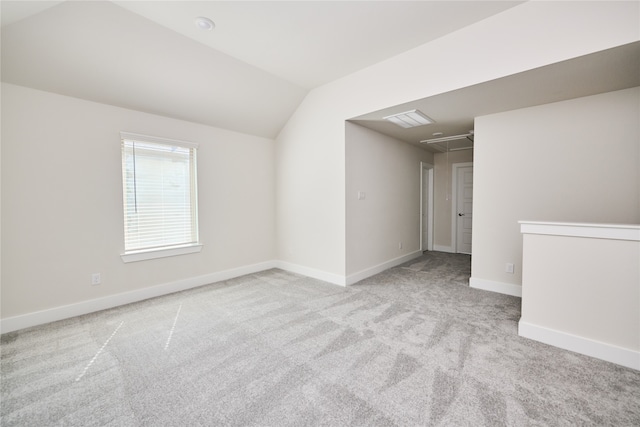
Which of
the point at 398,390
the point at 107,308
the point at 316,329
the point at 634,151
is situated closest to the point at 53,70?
the point at 107,308

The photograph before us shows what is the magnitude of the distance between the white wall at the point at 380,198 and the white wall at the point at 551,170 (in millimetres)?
1455

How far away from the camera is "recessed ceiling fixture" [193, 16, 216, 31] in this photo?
2497 millimetres

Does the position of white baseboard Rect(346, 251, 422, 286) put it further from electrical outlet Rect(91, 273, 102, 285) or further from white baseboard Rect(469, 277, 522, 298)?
electrical outlet Rect(91, 273, 102, 285)

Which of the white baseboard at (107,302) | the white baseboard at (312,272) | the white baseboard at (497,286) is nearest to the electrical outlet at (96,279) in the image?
the white baseboard at (107,302)

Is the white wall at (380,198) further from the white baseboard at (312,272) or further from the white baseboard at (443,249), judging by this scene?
the white baseboard at (443,249)

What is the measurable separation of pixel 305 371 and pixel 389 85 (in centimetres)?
321

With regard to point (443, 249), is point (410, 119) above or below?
above

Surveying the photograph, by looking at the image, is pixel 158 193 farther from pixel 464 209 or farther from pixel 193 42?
pixel 464 209

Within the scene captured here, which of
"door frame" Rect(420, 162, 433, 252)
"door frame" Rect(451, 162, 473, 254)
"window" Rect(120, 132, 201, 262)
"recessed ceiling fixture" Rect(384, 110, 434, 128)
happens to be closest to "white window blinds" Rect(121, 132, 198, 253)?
"window" Rect(120, 132, 201, 262)

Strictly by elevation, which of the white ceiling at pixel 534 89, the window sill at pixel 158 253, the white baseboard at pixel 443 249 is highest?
the white ceiling at pixel 534 89

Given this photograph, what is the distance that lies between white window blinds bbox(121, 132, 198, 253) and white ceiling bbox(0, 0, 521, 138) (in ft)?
1.68

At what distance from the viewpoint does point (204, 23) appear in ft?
8.36

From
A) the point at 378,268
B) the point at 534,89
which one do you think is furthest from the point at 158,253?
the point at 534,89

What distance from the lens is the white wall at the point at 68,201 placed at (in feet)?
8.53
